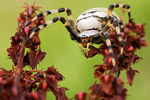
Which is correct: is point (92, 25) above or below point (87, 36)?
above

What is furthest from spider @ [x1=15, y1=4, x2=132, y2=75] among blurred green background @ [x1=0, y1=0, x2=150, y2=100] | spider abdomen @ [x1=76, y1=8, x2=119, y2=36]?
blurred green background @ [x1=0, y1=0, x2=150, y2=100]

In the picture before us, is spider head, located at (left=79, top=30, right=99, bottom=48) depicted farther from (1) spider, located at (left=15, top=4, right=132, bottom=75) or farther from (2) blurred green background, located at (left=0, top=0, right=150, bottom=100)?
(2) blurred green background, located at (left=0, top=0, right=150, bottom=100)

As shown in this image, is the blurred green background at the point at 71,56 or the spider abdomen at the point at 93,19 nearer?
the blurred green background at the point at 71,56

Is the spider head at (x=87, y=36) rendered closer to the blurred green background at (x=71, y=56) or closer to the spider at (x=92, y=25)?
the spider at (x=92, y=25)

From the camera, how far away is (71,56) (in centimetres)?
257

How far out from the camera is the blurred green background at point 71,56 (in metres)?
2.36

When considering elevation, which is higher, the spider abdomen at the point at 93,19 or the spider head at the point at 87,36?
the spider abdomen at the point at 93,19

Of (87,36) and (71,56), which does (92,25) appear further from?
(71,56)

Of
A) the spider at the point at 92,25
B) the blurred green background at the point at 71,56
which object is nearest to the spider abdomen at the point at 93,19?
the spider at the point at 92,25

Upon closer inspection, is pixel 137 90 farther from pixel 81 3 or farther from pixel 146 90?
pixel 81 3

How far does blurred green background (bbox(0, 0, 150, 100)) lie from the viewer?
2.36 meters

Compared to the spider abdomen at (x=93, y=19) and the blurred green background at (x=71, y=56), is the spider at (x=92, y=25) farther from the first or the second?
the blurred green background at (x=71, y=56)

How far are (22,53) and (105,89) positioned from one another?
0.56m

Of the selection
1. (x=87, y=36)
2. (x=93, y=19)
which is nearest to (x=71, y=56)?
(x=87, y=36)
